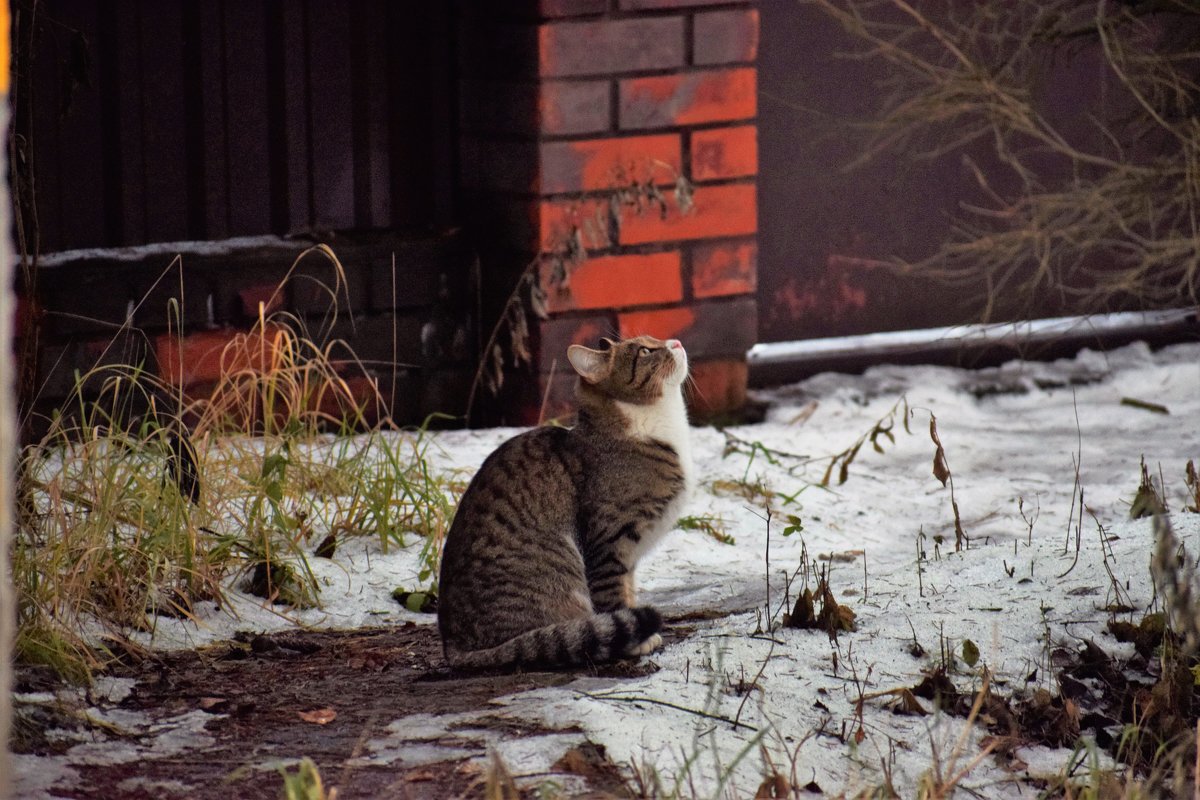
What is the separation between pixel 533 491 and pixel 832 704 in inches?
31.4

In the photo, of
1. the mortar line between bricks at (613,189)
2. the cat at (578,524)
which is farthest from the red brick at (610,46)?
the cat at (578,524)

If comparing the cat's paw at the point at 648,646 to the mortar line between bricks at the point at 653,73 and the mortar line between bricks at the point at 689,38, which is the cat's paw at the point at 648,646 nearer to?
the mortar line between bricks at the point at 653,73

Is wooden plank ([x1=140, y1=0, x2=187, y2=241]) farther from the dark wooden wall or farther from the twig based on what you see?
the twig

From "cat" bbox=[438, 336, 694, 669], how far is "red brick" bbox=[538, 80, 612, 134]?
1614 mm

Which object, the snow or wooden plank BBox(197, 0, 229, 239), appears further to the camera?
wooden plank BBox(197, 0, 229, 239)

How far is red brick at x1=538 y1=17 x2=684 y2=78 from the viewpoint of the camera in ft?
16.3

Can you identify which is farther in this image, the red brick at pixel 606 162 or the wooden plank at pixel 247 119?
the red brick at pixel 606 162

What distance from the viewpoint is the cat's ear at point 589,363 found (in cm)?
340

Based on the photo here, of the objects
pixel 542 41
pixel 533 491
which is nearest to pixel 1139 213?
pixel 542 41

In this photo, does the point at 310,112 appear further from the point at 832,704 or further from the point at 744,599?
the point at 832,704

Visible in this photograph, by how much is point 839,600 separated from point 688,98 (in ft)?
7.64

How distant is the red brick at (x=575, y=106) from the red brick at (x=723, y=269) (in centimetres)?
59

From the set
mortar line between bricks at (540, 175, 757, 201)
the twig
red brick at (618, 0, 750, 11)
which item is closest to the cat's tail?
the twig

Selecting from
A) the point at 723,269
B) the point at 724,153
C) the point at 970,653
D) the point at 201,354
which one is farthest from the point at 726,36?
the point at 970,653
